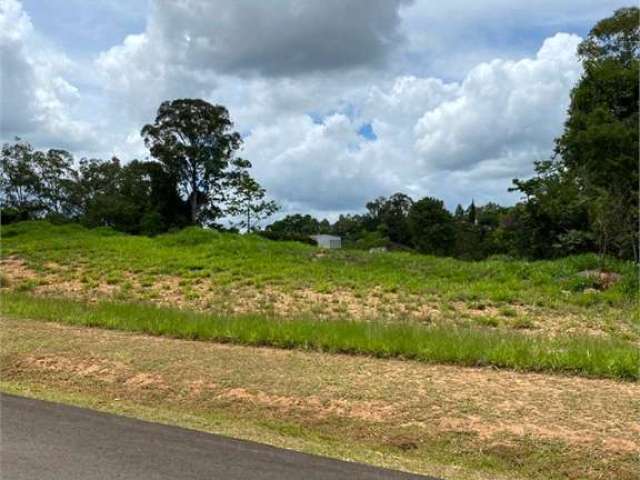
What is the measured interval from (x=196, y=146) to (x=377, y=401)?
39714mm

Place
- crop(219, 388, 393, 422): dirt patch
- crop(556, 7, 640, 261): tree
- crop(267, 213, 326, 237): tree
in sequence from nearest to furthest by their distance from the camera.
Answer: crop(219, 388, 393, 422): dirt patch
crop(556, 7, 640, 261): tree
crop(267, 213, 326, 237): tree

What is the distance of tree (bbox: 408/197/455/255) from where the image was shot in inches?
2606

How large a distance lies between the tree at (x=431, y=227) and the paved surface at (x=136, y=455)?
59.8 meters

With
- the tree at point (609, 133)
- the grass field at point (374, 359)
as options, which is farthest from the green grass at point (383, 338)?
the tree at point (609, 133)

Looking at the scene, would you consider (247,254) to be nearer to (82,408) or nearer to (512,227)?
(82,408)

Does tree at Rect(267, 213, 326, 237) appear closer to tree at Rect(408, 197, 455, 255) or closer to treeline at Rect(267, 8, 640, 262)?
tree at Rect(408, 197, 455, 255)

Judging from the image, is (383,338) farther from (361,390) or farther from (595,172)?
(595,172)

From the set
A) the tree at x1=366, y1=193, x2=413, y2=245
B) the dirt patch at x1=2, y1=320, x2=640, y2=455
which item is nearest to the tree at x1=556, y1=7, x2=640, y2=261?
the dirt patch at x1=2, y1=320, x2=640, y2=455

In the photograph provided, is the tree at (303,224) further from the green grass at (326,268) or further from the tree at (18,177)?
the green grass at (326,268)

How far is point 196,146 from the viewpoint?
4425 centimetres

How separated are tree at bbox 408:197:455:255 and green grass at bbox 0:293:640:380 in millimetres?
55116

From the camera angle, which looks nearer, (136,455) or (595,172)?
(136,455)

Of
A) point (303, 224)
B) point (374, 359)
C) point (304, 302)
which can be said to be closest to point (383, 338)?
point (374, 359)

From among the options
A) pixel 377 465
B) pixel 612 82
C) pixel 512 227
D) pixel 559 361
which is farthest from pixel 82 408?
pixel 512 227
